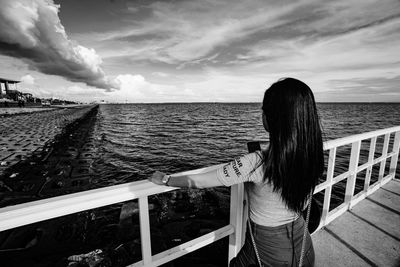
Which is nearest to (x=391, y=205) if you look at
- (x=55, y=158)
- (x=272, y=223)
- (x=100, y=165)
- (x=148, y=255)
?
(x=272, y=223)

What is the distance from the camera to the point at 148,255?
5.07ft

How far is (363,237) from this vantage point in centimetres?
309

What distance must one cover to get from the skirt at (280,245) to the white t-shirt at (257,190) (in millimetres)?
52

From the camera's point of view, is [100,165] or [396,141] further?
[100,165]

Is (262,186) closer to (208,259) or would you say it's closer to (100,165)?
→ (208,259)

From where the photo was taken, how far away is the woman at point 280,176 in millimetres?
1278

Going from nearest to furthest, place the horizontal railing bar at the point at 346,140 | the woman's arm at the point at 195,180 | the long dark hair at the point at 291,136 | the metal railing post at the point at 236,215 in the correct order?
the long dark hair at the point at 291,136
the woman's arm at the point at 195,180
the metal railing post at the point at 236,215
the horizontal railing bar at the point at 346,140

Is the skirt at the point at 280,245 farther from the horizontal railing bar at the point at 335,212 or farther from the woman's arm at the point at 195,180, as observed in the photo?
the horizontal railing bar at the point at 335,212

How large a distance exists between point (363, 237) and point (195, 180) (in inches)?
132

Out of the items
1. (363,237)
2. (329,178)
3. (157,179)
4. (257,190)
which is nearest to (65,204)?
(157,179)

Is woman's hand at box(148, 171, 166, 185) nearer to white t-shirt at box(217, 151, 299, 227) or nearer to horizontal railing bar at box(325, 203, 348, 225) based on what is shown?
white t-shirt at box(217, 151, 299, 227)

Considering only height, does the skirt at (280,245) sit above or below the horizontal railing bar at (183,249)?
above

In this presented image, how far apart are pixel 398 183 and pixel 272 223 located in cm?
566

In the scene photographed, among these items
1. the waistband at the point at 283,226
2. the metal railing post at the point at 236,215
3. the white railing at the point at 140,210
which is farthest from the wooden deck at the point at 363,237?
the waistband at the point at 283,226
